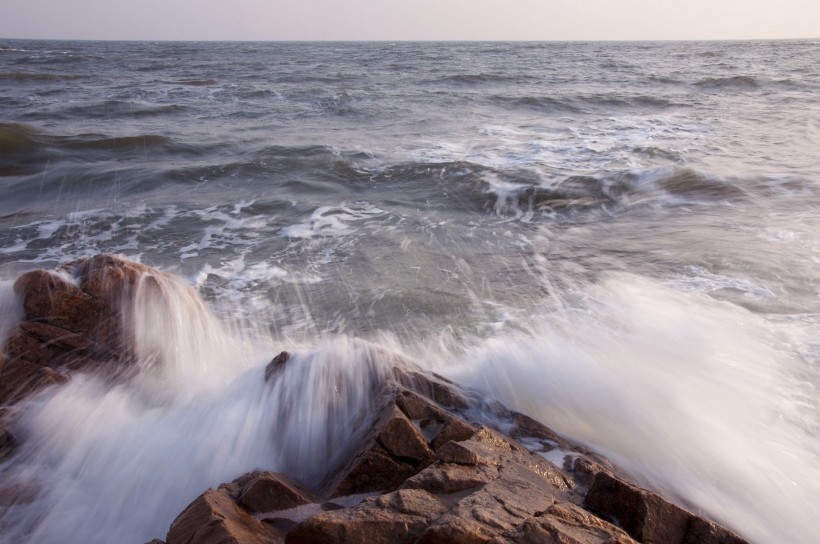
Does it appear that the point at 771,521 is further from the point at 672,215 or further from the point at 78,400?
the point at 672,215

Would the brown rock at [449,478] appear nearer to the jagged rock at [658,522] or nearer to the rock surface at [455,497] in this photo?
the rock surface at [455,497]

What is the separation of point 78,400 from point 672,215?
21.7ft

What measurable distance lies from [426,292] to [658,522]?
3169 mm

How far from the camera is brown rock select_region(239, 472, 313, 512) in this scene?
7.45 ft

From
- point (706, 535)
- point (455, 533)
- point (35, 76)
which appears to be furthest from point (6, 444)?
point (35, 76)

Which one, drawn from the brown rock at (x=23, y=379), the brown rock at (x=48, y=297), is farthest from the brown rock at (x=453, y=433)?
the brown rock at (x=48, y=297)

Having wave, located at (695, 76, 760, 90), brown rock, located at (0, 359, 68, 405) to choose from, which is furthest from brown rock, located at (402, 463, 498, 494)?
wave, located at (695, 76, 760, 90)

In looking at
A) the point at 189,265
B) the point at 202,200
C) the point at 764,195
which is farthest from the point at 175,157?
the point at 764,195

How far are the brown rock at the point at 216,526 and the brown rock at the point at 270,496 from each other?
2.9 inches

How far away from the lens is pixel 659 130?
1277cm

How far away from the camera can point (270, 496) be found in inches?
90.2

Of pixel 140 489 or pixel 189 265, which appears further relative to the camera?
pixel 189 265

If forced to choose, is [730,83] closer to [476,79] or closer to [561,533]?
[476,79]

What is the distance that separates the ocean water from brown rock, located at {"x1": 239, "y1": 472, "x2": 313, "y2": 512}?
0.39 m
